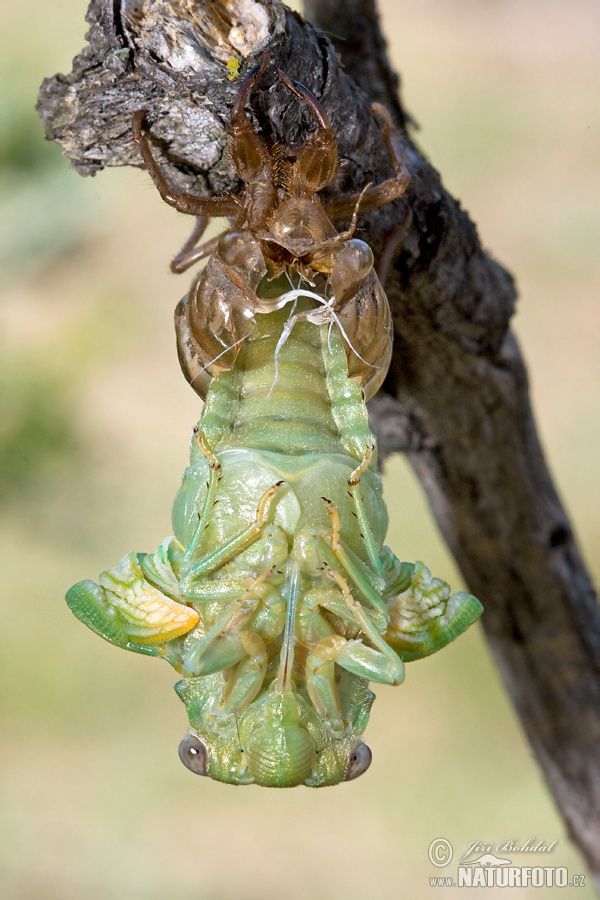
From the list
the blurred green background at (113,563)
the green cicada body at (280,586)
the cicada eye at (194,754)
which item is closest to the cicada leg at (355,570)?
the green cicada body at (280,586)

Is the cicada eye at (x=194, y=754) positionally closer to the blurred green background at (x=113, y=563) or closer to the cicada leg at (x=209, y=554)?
the cicada leg at (x=209, y=554)

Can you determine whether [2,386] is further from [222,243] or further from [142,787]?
[222,243]

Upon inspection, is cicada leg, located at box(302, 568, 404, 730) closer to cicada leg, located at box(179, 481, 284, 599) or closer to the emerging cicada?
the emerging cicada

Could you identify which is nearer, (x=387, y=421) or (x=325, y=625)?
(x=325, y=625)

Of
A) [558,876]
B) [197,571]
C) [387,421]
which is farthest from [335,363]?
[558,876]

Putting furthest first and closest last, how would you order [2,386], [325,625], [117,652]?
[117,652] < [2,386] < [325,625]
